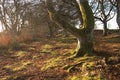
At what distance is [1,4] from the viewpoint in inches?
1164

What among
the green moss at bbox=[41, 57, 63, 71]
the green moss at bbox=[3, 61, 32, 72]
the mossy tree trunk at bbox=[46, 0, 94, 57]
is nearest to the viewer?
the green moss at bbox=[41, 57, 63, 71]

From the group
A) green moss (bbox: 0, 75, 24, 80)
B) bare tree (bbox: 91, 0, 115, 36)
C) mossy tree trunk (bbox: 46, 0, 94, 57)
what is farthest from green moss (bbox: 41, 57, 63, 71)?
bare tree (bbox: 91, 0, 115, 36)

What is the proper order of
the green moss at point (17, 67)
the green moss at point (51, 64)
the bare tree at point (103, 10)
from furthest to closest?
the bare tree at point (103, 10) < the green moss at point (17, 67) < the green moss at point (51, 64)

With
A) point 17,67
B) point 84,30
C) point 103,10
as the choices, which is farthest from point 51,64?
Answer: point 103,10

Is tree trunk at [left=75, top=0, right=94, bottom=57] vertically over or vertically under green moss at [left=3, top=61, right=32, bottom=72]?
over

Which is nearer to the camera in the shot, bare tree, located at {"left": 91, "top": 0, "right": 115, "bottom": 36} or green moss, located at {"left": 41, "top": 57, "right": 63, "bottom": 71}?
green moss, located at {"left": 41, "top": 57, "right": 63, "bottom": 71}

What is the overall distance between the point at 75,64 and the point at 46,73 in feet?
4.62

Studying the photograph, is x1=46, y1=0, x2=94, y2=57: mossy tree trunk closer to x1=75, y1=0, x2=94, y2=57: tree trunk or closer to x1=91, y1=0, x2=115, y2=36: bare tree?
x1=75, y1=0, x2=94, y2=57: tree trunk

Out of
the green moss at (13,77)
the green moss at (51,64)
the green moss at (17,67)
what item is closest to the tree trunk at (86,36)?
the green moss at (51,64)

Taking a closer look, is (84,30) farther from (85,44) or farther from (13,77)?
(13,77)

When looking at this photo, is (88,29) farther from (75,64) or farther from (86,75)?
(86,75)

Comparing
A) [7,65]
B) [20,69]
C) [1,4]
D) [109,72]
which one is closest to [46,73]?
[20,69]

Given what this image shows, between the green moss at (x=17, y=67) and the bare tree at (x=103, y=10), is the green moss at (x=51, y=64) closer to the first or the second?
the green moss at (x=17, y=67)

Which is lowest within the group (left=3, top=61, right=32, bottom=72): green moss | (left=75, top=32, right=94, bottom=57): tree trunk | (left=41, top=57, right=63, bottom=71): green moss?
(left=3, top=61, right=32, bottom=72): green moss
